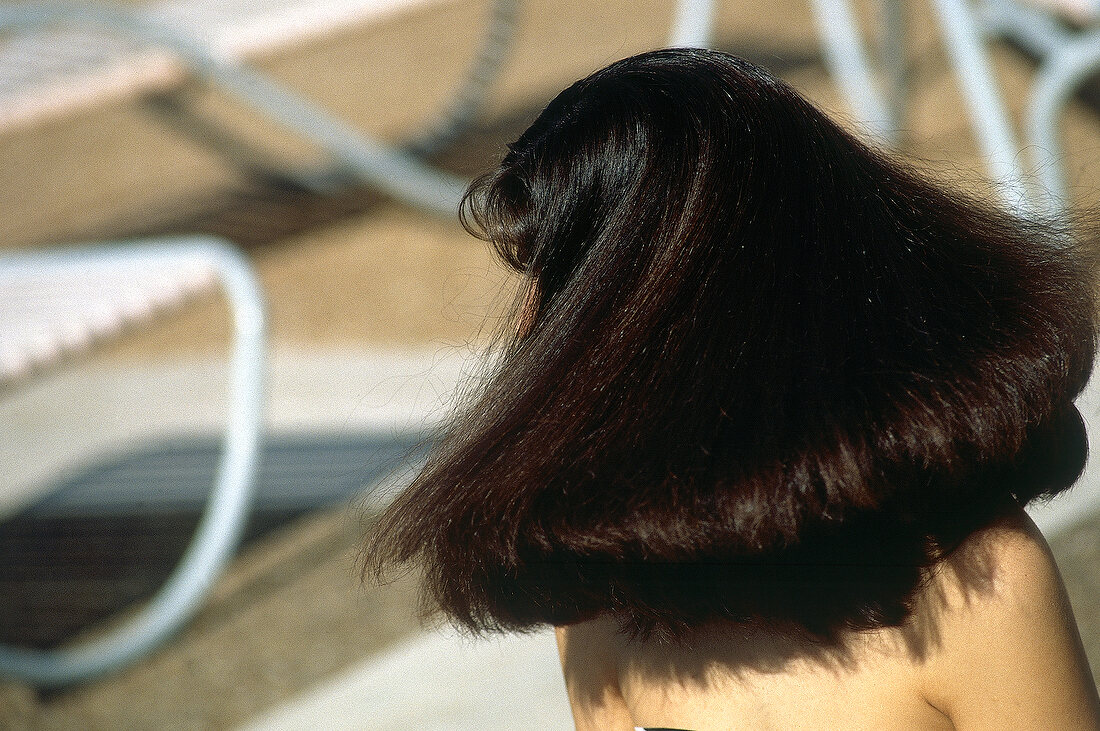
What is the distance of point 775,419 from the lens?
0.97 metres

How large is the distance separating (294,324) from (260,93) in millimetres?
1309

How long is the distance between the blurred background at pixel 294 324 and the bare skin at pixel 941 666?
1.58 ft

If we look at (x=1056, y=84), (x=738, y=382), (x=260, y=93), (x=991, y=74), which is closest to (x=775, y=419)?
(x=738, y=382)

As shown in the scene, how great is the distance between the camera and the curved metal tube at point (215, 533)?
11.2ft

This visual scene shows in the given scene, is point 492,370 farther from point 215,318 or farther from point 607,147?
point 215,318

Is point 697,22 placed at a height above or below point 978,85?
below

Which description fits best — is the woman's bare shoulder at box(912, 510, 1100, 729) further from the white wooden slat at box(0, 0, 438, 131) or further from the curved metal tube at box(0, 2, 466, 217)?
the white wooden slat at box(0, 0, 438, 131)

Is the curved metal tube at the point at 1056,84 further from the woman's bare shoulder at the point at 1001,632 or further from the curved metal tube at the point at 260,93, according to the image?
the woman's bare shoulder at the point at 1001,632

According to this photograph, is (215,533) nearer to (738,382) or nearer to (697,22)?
(738,382)

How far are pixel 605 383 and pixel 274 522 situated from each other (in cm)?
347

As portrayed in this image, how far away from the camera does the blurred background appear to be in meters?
3.29

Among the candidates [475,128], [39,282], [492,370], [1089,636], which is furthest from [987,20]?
[492,370]

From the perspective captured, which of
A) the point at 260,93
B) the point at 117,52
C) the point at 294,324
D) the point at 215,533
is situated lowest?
the point at 294,324

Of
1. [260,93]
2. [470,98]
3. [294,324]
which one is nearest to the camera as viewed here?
[260,93]
